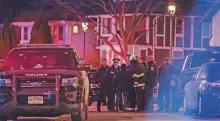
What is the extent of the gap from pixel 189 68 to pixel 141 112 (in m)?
2.39

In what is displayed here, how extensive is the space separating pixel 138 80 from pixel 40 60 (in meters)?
6.53

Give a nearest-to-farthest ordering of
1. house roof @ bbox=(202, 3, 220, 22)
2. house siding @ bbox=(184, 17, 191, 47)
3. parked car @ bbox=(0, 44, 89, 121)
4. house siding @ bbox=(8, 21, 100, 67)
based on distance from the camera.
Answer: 1. parked car @ bbox=(0, 44, 89, 121)
2. house roof @ bbox=(202, 3, 220, 22)
3. house siding @ bbox=(184, 17, 191, 47)
4. house siding @ bbox=(8, 21, 100, 67)

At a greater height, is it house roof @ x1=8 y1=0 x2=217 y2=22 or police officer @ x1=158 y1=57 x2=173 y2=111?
house roof @ x1=8 y1=0 x2=217 y2=22

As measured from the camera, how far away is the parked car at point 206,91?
18891mm

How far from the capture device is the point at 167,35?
60219 mm

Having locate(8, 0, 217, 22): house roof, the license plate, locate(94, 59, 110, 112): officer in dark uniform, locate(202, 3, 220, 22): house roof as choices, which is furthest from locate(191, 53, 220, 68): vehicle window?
locate(8, 0, 217, 22): house roof

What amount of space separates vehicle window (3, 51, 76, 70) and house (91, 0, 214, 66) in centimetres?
3780

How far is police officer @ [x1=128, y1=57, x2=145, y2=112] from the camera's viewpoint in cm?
2369

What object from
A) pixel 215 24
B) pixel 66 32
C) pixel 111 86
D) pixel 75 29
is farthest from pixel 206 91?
pixel 66 32

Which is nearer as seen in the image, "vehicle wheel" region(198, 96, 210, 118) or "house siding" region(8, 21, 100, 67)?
"vehicle wheel" region(198, 96, 210, 118)

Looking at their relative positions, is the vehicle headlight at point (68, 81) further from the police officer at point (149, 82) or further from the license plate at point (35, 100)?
the police officer at point (149, 82)

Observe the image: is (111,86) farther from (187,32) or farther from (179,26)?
(187,32)

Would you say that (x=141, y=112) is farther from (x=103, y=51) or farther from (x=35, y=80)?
(x=103, y=51)

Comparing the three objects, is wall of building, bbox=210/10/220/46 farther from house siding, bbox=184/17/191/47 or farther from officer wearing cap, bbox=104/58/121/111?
officer wearing cap, bbox=104/58/121/111
